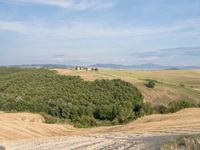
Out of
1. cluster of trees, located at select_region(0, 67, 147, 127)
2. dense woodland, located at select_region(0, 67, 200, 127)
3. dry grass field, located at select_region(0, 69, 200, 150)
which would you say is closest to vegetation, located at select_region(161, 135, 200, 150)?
dry grass field, located at select_region(0, 69, 200, 150)

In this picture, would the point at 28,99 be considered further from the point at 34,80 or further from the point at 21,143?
the point at 21,143

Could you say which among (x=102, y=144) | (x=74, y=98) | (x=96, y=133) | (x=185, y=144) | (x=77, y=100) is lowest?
(x=77, y=100)

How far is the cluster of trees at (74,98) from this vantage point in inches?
2377

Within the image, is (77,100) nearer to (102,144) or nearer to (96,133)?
(96,133)

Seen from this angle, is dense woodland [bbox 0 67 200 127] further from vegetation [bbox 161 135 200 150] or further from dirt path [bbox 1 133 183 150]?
vegetation [bbox 161 135 200 150]

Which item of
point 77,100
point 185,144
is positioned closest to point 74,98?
point 77,100

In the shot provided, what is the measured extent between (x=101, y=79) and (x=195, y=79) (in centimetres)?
3314

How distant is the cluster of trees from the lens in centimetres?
6037

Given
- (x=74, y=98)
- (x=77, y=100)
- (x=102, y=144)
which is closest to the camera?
(x=102, y=144)

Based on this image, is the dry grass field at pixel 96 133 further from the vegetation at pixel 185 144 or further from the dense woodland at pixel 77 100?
the dense woodland at pixel 77 100

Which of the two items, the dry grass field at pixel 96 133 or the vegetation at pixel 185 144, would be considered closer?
the vegetation at pixel 185 144

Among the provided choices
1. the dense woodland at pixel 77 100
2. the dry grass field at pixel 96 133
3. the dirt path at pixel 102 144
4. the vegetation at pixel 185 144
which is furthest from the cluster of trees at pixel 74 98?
the vegetation at pixel 185 144

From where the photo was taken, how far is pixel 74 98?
7288cm

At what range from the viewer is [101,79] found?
295 ft
